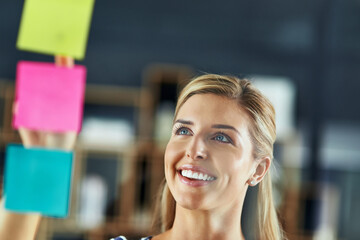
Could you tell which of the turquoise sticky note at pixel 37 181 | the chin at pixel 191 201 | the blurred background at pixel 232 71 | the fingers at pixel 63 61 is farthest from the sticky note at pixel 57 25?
the blurred background at pixel 232 71

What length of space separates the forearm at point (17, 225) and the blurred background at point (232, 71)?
2.08 metres

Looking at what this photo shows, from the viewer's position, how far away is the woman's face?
1.77 feet

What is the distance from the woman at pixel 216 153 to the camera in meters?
0.54

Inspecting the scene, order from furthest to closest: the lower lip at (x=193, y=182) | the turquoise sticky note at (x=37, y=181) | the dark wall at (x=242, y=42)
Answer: the dark wall at (x=242, y=42), the turquoise sticky note at (x=37, y=181), the lower lip at (x=193, y=182)

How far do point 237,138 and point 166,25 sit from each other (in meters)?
2.33

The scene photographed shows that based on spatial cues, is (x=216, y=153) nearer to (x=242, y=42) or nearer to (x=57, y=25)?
(x=57, y=25)

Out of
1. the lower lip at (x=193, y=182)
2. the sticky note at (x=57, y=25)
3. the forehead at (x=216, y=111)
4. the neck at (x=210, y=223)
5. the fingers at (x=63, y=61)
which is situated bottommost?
the neck at (x=210, y=223)

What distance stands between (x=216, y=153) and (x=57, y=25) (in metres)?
0.26

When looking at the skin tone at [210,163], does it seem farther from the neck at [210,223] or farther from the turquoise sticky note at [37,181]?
the turquoise sticky note at [37,181]

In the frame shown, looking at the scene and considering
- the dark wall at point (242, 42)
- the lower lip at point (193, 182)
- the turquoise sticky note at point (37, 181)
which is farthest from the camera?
the dark wall at point (242, 42)

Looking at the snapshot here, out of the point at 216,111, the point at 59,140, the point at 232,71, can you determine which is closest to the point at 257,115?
the point at 216,111

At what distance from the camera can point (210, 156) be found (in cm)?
54

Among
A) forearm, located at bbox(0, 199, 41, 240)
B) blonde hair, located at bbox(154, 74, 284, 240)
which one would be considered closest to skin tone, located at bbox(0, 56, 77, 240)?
forearm, located at bbox(0, 199, 41, 240)

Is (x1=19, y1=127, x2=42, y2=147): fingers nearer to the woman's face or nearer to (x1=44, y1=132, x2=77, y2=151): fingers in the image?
(x1=44, y1=132, x2=77, y2=151): fingers
